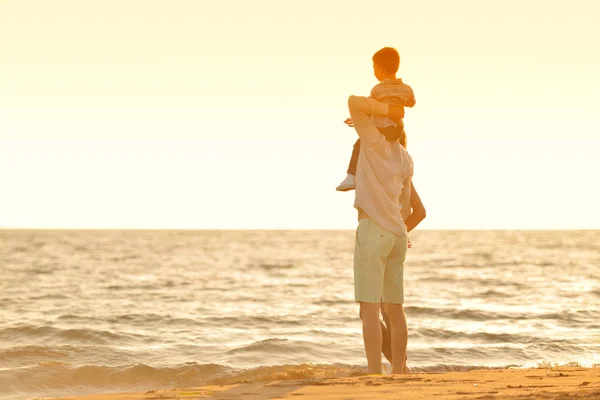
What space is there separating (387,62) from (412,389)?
2.25 meters

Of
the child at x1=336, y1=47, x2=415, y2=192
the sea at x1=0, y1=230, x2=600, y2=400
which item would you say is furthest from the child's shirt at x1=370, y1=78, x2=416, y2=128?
the sea at x1=0, y1=230, x2=600, y2=400

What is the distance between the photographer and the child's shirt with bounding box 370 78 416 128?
525 centimetres

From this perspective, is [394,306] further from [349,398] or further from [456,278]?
[456,278]

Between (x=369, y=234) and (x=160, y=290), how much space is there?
15289 millimetres

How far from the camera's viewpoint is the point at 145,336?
1120 centimetres

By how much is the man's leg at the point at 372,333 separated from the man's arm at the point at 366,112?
3.84ft

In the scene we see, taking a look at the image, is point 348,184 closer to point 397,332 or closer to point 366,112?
point 366,112

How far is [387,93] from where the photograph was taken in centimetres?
525

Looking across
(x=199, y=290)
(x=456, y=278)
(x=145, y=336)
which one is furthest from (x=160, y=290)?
(x=456, y=278)

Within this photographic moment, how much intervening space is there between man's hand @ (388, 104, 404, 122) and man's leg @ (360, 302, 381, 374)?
4.31 ft

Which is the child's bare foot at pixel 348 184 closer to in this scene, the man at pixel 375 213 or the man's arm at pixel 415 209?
the man at pixel 375 213

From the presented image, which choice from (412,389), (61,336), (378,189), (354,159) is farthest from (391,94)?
Result: (61,336)

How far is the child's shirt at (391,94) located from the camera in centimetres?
525

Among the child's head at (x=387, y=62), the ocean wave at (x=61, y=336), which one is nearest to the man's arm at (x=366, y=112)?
the child's head at (x=387, y=62)
